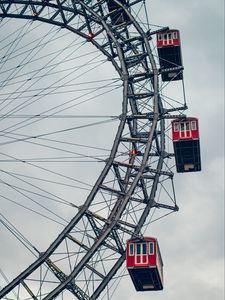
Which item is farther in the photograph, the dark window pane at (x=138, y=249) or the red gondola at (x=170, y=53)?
the red gondola at (x=170, y=53)

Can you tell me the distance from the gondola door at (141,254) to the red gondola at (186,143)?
24.8 feet

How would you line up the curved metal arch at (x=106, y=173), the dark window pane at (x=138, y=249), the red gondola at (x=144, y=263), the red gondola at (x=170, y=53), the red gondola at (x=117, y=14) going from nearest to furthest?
the curved metal arch at (x=106, y=173) → the red gondola at (x=144, y=263) → the dark window pane at (x=138, y=249) → the red gondola at (x=117, y=14) → the red gondola at (x=170, y=53)

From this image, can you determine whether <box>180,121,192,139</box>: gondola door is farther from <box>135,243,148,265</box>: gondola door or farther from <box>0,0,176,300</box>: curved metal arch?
<box>135,243,148,265</box>: gondola door

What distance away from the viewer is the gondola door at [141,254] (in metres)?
40.4

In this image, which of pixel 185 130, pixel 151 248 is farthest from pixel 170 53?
pixel 151 248

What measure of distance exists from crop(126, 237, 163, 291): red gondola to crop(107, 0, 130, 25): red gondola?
1619 centimetres

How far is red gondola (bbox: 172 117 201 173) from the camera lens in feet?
149

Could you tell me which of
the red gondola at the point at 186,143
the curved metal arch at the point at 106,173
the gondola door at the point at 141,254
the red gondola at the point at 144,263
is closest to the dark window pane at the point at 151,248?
the red gondola at the point at 144,263

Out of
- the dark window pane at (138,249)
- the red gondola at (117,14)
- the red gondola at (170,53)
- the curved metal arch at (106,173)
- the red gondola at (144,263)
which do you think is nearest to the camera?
the curved metal arch at (106,173)

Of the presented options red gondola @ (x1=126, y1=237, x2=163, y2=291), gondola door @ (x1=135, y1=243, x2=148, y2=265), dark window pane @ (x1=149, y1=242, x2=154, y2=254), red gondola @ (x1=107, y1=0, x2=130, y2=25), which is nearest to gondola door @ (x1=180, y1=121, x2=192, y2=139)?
red gondola @ (x1=126, y1=237, x2=163, y2=291)

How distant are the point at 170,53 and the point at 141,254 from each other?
15.4 metres

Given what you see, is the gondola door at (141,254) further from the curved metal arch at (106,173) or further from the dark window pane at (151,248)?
the curved metal arch at (106,173)

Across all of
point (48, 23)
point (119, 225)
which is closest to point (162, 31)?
point (48, 23)

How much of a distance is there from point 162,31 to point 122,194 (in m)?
13.7
